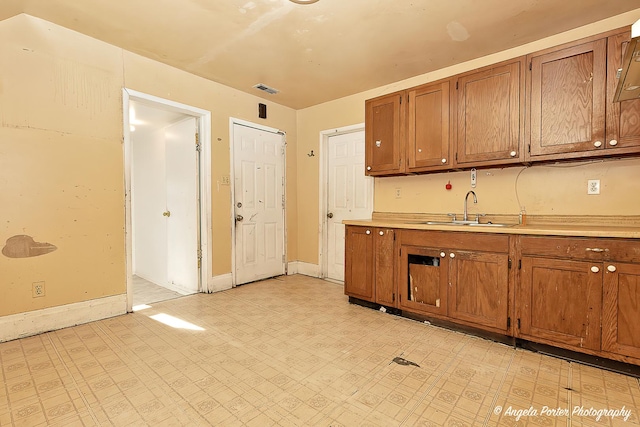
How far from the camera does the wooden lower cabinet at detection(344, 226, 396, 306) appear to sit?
3029 mm

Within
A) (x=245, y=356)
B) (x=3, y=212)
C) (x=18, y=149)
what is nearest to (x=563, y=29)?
(x=245, y=356)

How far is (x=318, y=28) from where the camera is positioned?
2619 mm

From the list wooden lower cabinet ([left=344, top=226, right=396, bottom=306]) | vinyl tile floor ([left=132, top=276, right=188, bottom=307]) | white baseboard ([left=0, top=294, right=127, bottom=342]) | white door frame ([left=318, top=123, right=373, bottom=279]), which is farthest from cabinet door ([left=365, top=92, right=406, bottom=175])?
white baseboard ([left=0, top=294, right=127, bottom=342])

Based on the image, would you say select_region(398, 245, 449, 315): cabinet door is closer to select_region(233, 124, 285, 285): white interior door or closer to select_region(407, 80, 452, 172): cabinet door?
select_region(407, 80, 452, 172): cabinet door

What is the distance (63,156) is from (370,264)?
9.99 feet

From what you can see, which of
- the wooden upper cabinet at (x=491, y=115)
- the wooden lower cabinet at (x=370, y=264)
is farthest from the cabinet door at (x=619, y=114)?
the wooden lower cabinet at (x=370, y=264)

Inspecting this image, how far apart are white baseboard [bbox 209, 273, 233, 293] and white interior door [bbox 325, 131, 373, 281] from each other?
4.71ft

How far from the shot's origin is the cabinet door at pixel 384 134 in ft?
10.8

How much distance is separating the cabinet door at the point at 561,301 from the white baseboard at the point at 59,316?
3608mm

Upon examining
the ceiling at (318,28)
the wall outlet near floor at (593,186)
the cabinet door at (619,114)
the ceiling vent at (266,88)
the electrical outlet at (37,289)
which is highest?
the ceiling vent at (266,88)

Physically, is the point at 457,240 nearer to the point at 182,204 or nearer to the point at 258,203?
the point at 258,203

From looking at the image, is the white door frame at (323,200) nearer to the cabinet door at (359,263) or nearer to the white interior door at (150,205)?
the cabinet door at (359,263)

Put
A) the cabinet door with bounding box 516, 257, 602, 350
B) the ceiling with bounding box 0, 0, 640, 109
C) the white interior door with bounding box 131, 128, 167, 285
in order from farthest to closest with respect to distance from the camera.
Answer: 1. the white interior door with bounding box 131, 128, 167, 285
2. the ceiling with bounding box 0, 0, 640, 109
3. the cabinet door with bounding box 516, 257, 602, 350

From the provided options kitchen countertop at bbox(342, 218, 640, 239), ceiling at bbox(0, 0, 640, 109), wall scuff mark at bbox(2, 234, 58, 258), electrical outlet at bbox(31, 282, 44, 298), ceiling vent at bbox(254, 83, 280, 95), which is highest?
ceiling vent at bbox(254, 83, 280, 95)
